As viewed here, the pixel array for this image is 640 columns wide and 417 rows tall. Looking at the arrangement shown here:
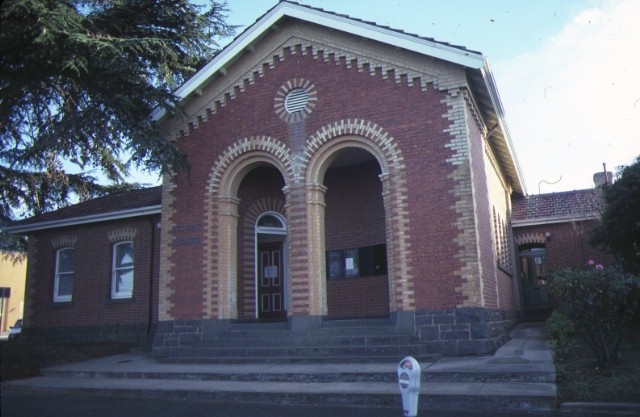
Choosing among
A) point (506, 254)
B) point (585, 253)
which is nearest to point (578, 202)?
point (585, 253)

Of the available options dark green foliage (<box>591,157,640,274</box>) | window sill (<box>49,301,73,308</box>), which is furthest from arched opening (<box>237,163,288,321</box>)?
dark green foliage (<box>591,157,640,274</box>)

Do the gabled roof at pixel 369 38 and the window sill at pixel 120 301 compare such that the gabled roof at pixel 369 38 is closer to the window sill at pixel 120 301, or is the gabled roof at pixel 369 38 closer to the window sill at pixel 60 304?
the window sill at pixel 120 301

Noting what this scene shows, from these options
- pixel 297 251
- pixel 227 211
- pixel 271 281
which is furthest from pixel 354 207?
pixel 227 211

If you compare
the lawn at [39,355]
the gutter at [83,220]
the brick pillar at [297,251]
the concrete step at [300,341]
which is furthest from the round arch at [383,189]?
the lawn at [39,355]

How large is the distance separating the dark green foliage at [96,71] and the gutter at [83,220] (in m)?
1.85

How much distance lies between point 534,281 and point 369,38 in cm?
1304

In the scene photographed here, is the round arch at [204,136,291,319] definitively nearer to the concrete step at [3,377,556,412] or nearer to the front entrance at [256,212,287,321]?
the front entrance at [256,212,287,321]

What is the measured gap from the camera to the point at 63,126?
13297 mm

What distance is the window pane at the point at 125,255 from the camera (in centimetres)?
1817

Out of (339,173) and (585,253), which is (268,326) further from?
(585,253)

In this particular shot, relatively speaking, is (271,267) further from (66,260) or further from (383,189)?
(66,260)

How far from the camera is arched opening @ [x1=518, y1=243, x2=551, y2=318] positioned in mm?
21375

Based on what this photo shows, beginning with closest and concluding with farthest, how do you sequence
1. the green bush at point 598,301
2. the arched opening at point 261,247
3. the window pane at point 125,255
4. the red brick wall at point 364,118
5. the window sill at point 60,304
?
the green bush at point 598,301 < the red brick wall at point 364,118 < the arched opening at point 261,247 < the window pane at point 125,255 < the window sill at point 60,304

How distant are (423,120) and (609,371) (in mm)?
6164
